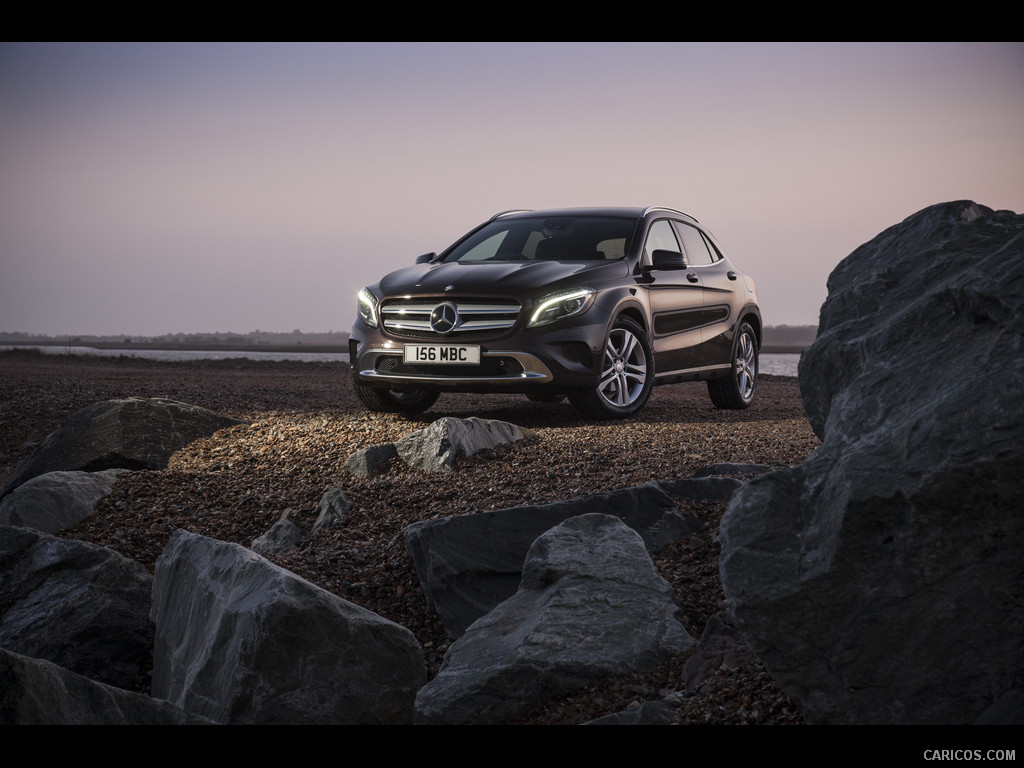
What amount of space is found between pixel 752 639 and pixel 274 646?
1.81 meters

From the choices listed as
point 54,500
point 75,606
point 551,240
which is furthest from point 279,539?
point 551,240

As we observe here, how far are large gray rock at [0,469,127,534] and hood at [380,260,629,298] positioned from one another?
291cm

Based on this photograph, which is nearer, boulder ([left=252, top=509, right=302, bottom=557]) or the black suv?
boulder ([left=252, top=509, right=302, bottom=557])

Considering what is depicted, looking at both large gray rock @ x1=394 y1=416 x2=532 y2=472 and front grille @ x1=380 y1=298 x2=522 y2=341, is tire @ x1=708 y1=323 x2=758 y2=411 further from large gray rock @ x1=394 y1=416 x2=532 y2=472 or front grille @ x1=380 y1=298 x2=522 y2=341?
large gray rock @ x1=394 y1=416 x2=532 y2=472

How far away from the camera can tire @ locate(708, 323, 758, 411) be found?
10177 mm

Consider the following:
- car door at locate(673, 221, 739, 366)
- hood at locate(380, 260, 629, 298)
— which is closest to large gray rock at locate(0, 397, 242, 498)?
hood at locate(380, 260, 629, 298)

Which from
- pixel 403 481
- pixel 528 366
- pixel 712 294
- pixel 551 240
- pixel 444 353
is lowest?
pixel 403 481

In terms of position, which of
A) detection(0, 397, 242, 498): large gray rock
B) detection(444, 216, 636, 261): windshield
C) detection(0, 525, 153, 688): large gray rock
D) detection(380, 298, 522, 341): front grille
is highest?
detection(444, 216, 636, 261): windshield

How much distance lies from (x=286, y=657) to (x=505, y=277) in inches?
190

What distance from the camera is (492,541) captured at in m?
4.37

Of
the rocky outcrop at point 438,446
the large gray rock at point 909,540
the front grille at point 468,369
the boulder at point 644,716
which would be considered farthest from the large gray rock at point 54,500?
the large gray rock at point 909,540

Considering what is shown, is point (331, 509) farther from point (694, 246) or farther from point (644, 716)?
point (694, 246)

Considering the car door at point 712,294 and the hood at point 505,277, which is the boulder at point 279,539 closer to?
the hood at point 505,277

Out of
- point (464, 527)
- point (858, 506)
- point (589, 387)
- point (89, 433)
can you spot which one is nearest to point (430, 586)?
point (464, 527)
